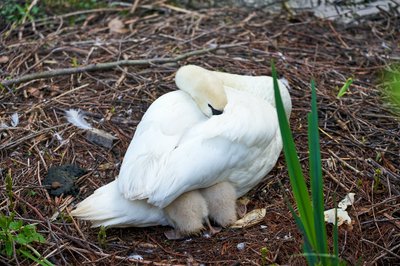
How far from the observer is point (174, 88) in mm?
4617

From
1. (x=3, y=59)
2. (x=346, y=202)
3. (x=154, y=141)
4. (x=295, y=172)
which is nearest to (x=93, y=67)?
(x=3, y=59)

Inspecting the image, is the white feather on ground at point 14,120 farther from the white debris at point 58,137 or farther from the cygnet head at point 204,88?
the cygnet head at point 204,88

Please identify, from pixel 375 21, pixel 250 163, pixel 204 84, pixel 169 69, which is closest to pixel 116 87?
pixel 169 69

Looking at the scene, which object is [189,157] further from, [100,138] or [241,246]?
[100,138]

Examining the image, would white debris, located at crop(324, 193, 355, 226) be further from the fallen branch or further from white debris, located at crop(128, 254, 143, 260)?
the fallen branch

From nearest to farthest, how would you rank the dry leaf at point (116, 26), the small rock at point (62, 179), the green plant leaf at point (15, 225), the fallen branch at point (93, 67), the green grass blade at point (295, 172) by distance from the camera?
the green grass blade at point (295, 172)
the green plant leaf at point (15, 225)
the small rock at point (62, 179)
the fallen branch at point (93, 67)
the dry leaf at point (116, 26)

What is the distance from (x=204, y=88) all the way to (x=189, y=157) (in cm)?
51

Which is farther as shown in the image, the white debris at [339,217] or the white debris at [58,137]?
the white debris at [58,137]

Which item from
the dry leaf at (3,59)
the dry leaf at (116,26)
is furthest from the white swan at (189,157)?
the dry leaf at (116,26)

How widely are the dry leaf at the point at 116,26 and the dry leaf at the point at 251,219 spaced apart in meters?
2.50

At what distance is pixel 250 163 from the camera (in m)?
3.48

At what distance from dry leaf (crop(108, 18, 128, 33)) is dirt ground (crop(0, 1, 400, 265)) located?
5cm

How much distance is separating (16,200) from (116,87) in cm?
129

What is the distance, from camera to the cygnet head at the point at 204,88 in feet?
11.5
